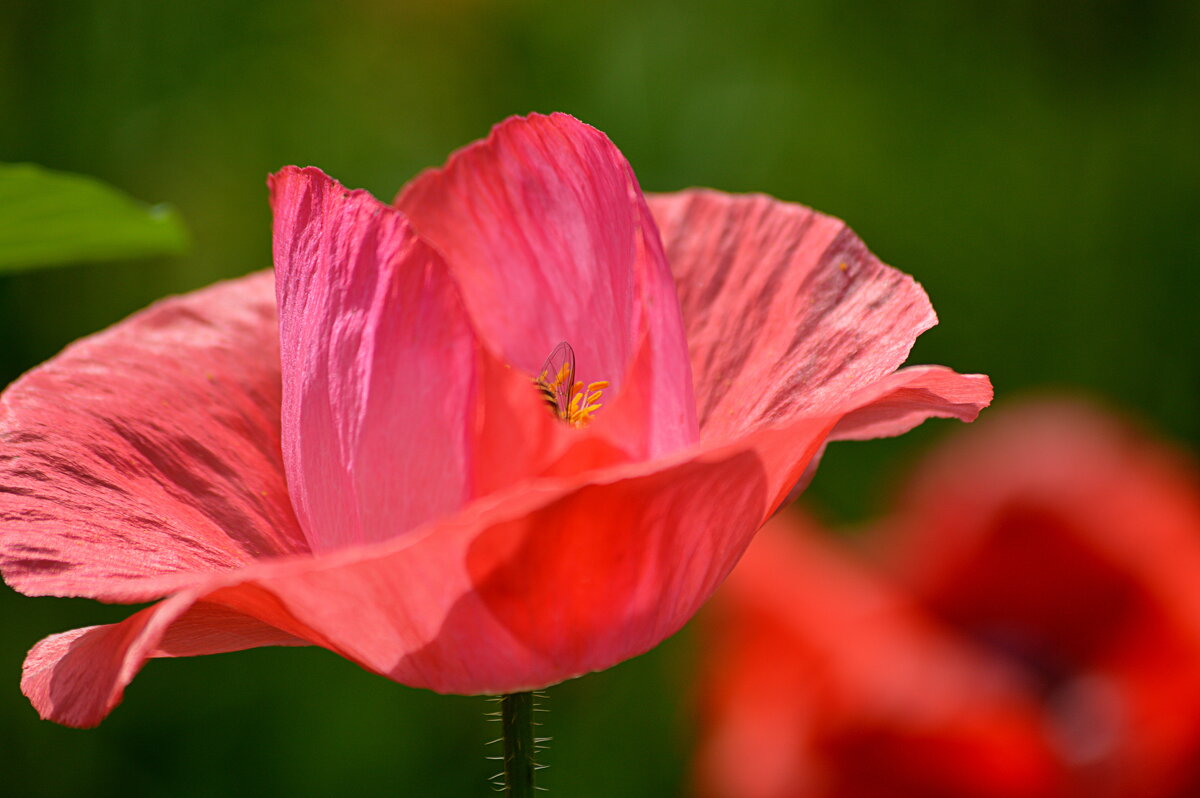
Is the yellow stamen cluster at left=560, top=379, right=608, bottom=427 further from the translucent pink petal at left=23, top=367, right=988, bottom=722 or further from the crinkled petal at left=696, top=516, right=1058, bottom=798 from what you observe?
the crinkled petal at left=696, top=516, right=1058, bottom=798

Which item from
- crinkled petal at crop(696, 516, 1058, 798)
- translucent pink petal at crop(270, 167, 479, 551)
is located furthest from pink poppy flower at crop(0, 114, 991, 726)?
crinkled petal at crop(696, 516, 1058, 798)

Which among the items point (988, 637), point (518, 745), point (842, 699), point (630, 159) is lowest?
point (988, 637)

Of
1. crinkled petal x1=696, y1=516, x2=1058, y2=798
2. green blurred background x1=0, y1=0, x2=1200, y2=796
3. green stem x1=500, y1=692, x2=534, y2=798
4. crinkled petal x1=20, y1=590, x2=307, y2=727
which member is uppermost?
crinkled petal x1=20, y1=590, x2=307, y2=727

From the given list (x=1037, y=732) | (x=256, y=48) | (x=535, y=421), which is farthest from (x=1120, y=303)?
(x=535, y=421)

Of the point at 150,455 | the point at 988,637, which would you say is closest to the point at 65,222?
the point at 150,455

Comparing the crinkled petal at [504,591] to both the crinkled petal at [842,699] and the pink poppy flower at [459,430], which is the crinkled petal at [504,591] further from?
the crinkled petal at [842,699]

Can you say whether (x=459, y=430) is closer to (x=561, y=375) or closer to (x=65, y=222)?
(x=561, y=375)

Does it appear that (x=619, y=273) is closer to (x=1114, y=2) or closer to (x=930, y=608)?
(x=930, y=608)
